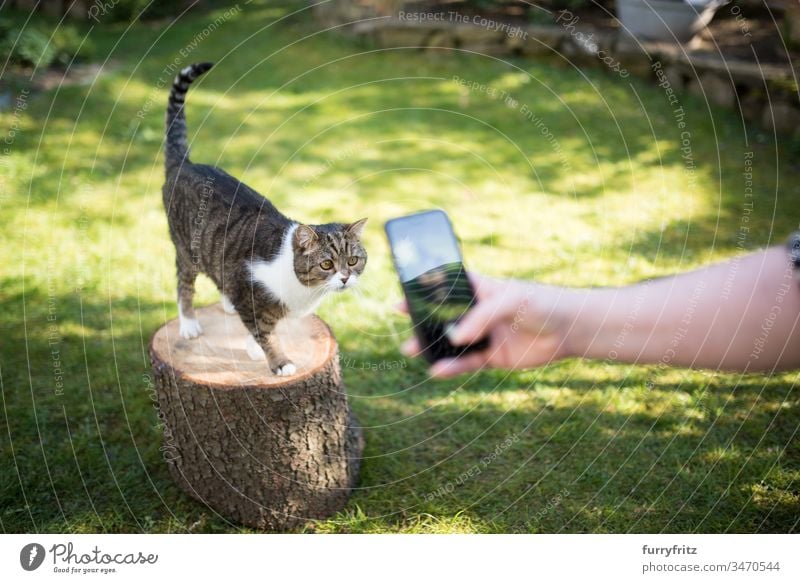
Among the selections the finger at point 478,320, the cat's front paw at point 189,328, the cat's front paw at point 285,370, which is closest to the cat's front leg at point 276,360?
the cat's front paw at point 285,370

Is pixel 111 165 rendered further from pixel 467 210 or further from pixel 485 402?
pixel 485 402

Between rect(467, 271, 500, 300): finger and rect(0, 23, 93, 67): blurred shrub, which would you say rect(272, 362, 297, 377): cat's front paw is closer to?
rect(467, 271, 500, 300): finger

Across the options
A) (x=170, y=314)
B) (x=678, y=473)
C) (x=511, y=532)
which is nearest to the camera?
(x=511, y=532)

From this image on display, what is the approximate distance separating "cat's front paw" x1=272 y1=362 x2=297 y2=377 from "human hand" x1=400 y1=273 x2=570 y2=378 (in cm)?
42

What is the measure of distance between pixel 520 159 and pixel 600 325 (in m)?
3.80

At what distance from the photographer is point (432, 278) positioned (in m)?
2.34

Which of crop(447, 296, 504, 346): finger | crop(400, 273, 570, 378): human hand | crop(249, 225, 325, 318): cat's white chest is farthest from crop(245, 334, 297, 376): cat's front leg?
crop(447, 296, 504, 346): finger

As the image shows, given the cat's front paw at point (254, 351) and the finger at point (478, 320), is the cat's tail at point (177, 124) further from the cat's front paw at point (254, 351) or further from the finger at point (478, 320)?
the finger at point (478, 320)

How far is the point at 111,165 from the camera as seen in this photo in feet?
17.4

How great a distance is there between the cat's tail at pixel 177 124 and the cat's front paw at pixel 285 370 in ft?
2.89

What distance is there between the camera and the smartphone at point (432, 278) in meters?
2.30

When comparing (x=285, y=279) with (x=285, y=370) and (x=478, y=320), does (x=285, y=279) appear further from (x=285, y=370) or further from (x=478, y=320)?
(x=478, y=320)

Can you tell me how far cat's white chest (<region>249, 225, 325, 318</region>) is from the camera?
7.60 ft
